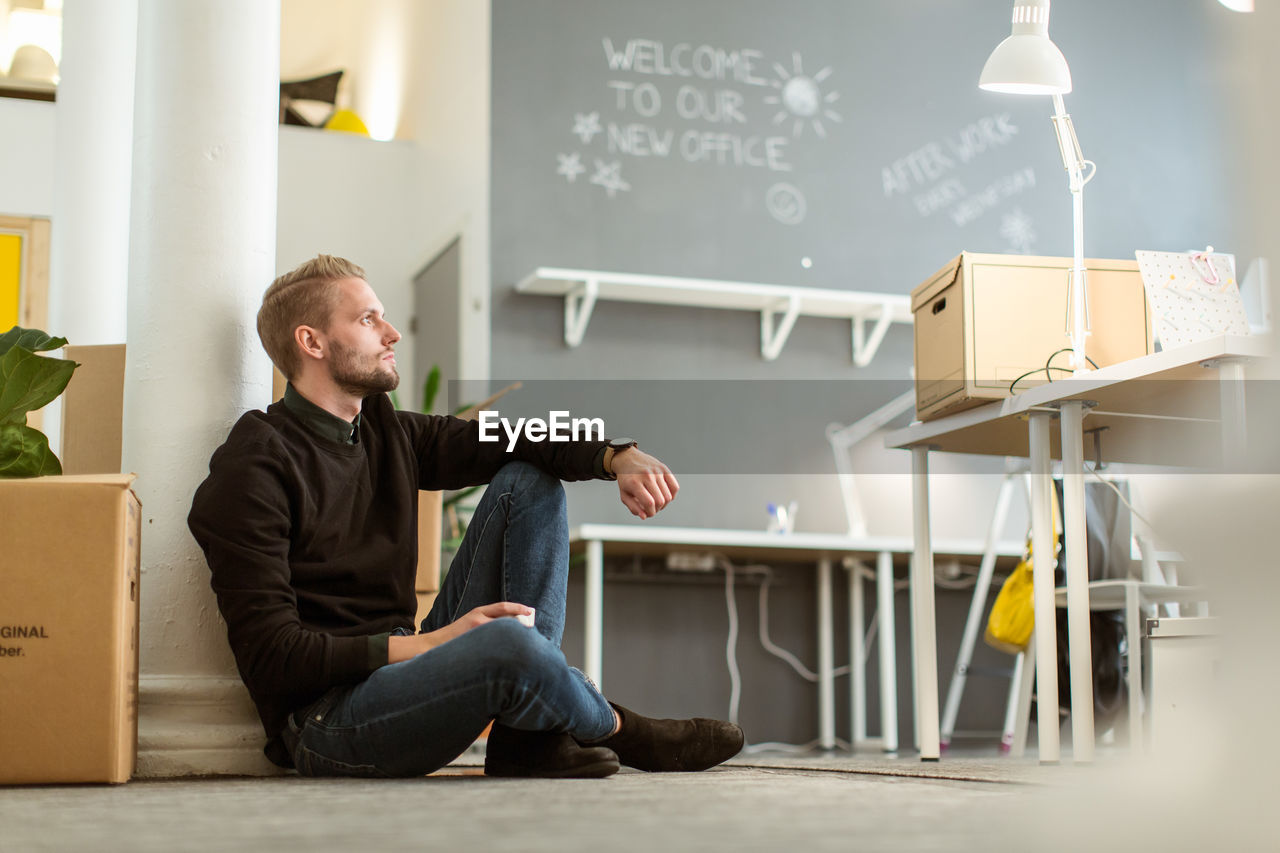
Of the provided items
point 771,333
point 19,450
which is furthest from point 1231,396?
point 771,333

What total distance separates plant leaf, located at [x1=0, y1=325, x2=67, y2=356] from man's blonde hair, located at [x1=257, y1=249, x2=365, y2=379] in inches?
10.6

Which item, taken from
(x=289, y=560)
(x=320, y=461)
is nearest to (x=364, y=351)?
(x=320, y=461)

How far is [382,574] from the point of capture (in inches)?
67.9

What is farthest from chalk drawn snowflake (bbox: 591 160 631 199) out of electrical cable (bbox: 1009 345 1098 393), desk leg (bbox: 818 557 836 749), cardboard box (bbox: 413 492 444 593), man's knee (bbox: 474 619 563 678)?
man's knee (bbox: 474 619 563 678)

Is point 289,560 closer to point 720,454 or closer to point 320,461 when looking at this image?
point 320,461

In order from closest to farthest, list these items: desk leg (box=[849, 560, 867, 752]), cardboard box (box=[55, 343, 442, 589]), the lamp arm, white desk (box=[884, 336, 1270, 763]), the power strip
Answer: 1. white desk (box=[884, 336, 1270, 763])
2. cardboard box (box=[55, 343, 442, 589])
3. the lamp arm
4. the power strip
5. desk leg (box=[849, 560, 867, 752])

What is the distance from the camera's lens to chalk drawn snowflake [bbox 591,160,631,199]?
4.33m

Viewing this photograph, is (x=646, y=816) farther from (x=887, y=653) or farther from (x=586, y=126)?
(x=586, y=126)

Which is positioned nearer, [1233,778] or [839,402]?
[1233,778]

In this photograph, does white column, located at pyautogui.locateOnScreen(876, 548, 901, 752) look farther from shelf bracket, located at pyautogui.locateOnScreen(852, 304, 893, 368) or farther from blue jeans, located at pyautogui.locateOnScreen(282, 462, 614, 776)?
blue jeans, located at pyautogui.locateOnScreen(282, 462, 614, 776)

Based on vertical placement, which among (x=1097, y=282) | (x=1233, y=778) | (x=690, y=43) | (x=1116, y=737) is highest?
(x=690, y=43)

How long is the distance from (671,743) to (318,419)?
64cm

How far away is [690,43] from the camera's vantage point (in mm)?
4539

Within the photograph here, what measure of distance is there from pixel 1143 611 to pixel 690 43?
8.10 feet
